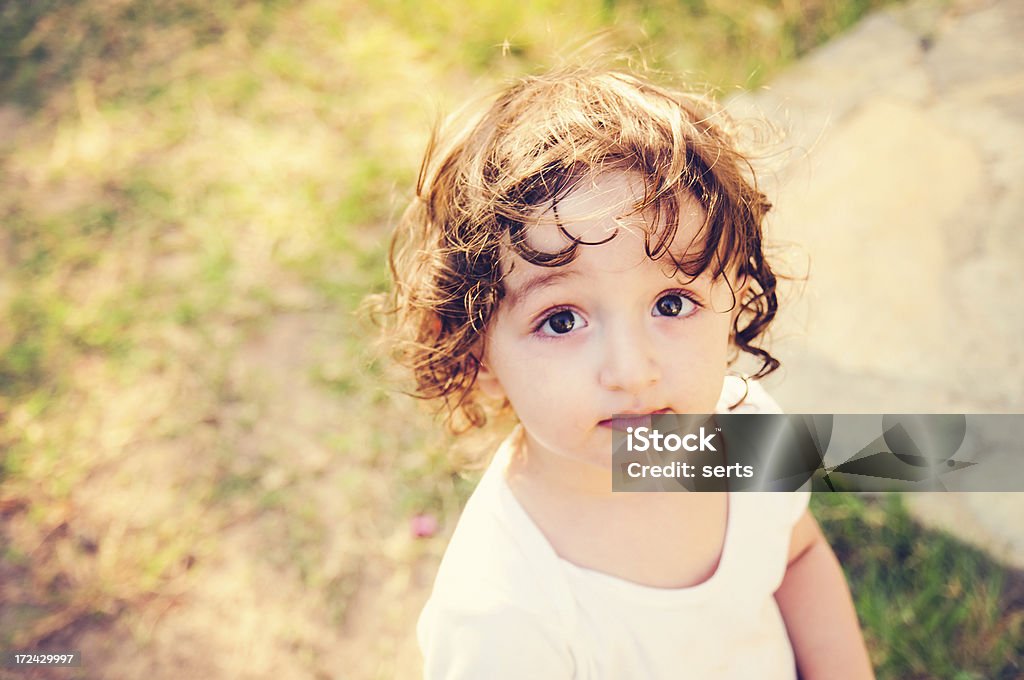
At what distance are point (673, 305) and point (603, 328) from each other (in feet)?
0.39

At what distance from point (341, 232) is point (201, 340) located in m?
0.51

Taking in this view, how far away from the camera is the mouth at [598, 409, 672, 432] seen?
1049 millimetres

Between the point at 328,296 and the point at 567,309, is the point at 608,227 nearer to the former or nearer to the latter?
the point at 567,309

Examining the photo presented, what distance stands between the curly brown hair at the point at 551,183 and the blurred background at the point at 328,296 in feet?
1.44

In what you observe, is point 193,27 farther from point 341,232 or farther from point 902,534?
point 902,534

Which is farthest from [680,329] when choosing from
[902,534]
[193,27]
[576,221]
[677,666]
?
[193,27]

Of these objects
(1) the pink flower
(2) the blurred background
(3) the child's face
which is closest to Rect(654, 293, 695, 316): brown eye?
(3) the child's face

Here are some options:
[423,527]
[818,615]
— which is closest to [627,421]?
[818,615]

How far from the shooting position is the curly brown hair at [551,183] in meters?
1.05

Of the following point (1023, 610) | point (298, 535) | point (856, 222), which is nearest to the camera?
point (1023, 610)

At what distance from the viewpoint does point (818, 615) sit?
1.39m

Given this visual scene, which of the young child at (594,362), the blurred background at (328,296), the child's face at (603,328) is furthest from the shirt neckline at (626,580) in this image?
the blurred background at (328,296)

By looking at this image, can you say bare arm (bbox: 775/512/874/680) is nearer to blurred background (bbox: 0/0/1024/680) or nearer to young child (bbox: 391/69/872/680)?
young child (bbox: 391/69/872/680)

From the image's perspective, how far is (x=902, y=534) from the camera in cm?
179
